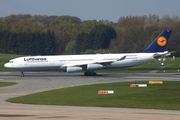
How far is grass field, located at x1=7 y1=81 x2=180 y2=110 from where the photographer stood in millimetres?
34906

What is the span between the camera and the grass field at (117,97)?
34.9 m

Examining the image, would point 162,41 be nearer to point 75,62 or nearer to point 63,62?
point 75,62

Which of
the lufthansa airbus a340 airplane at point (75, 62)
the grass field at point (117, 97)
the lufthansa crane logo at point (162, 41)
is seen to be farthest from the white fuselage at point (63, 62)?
the grass field at point (117, 97)

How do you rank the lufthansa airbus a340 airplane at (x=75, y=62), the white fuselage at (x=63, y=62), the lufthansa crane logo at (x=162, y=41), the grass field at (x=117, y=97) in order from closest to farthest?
1. the grass field at (x=117, y=97)
2. the lufthansa airbus a340 airplane at (x=75, y=62)
3. the white fuselage at (x=63, y=62)
4. the lufthansa crane logo at (x=162, y=41)

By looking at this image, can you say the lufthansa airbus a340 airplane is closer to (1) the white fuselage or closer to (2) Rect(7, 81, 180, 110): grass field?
(1) the white fuselage

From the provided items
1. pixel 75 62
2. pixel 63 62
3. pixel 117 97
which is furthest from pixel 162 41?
pixel 117 97

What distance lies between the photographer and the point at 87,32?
163375 mm

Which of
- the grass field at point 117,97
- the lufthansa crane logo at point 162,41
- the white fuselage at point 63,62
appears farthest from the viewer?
the lufthansa crane logo at point 162,41

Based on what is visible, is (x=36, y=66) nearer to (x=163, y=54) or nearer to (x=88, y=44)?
(x=163, y=54)

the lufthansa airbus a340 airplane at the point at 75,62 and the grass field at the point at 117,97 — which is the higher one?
the lufthansa airbus a340 airplane at the point at 75,62

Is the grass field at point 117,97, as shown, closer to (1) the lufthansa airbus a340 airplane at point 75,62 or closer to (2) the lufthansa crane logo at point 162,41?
(1) the lufthansa airbus a340 airplane at point 75,62

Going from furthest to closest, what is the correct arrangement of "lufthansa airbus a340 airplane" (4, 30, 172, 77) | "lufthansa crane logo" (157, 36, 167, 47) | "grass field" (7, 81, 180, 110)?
"lufthansa crane logo" (157, 36, 167, 47) → "lufthansa airbus a340 airplane" (4, 30, 172, 77) → "grass field" (7, 81, 180, 110)

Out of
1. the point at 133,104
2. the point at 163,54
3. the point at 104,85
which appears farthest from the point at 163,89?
the point at 163,54

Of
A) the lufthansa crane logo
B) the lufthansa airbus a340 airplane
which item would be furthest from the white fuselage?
the lufthansa crane logo
